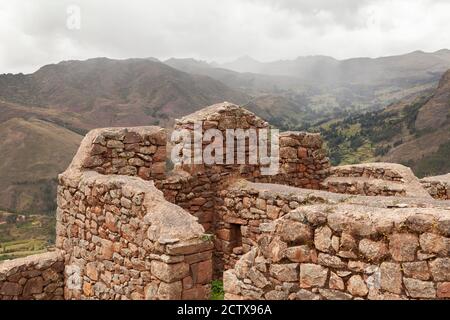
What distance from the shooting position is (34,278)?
24.2 feet

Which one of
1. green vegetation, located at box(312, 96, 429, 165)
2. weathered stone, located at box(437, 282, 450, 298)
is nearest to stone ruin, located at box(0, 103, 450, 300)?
weathered stone, located at box(437, 282, 450, 298)

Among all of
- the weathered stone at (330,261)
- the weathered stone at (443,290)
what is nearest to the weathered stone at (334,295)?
the weathered stone at (330,261)

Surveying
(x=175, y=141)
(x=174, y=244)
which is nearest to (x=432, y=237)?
(x=174, y=244)

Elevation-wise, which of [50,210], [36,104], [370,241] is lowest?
[50,210]

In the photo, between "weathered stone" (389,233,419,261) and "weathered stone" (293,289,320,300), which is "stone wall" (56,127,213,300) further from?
"weathered stone" (389,233,419,261)

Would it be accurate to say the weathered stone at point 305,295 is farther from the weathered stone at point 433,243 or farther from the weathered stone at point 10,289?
the weathered stone at point 10,289

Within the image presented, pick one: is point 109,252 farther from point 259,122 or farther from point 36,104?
point 36,104

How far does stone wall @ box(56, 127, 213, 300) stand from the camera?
4.92m

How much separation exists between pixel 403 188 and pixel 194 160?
4836 millimetres

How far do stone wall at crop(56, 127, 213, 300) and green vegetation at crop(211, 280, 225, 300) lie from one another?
188cm

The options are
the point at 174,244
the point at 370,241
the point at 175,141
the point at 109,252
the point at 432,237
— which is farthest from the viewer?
the point at 175,141

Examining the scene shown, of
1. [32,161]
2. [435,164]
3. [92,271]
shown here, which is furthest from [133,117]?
[92,271]

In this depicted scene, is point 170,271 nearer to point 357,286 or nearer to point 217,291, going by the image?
point 357,286

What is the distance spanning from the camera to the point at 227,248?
873 cm
